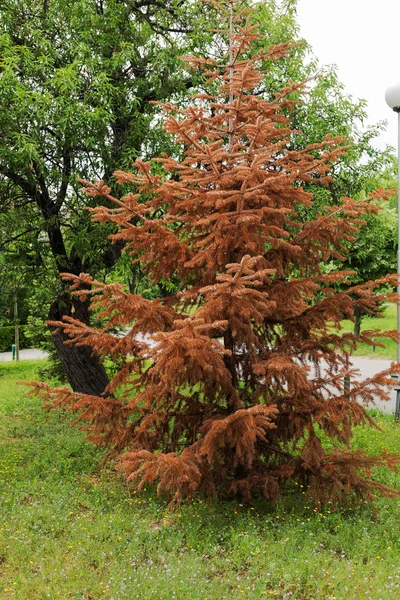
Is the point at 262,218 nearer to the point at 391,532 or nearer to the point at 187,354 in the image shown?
the point at 187,354

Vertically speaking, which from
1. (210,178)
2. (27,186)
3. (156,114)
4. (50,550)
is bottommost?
(50,550)

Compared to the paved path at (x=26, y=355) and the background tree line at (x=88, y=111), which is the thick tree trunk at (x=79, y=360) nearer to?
the background tree line at (x=88, y=111)

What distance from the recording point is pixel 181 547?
5621 mm

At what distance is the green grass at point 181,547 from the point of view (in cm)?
477

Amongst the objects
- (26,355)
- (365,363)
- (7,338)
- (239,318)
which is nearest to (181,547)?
(239,318)

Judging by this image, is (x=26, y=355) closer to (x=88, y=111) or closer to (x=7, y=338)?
(x=7, y=338)

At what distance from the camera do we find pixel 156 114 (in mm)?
9828

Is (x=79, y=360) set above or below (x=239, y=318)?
below

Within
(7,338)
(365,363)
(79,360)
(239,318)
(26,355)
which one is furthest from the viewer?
(7,338)

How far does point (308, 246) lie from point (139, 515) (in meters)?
3.25

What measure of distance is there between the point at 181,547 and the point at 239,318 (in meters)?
2.16

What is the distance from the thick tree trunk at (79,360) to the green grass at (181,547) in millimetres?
3288

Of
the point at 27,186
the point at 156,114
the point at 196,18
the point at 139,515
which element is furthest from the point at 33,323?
the point at 139,515

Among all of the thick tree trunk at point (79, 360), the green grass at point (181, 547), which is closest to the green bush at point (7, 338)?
the thick tree trunk at point (79, 360)
